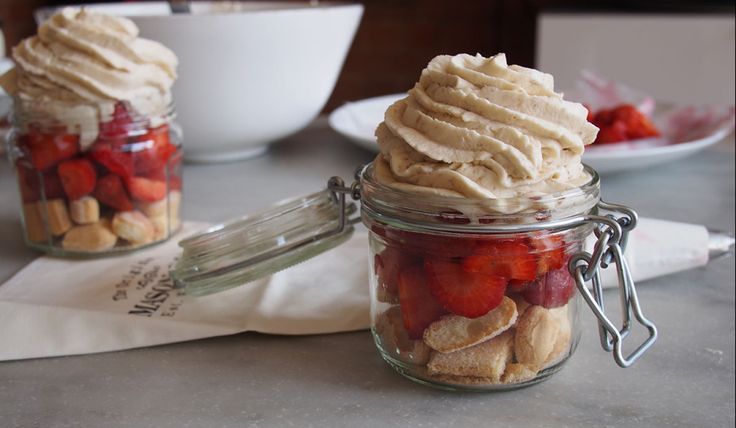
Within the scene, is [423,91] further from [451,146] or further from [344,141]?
[344,141]

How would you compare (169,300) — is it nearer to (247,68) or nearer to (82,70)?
(82,70)

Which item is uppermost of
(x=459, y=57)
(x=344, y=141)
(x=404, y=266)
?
(x=459, y=57)

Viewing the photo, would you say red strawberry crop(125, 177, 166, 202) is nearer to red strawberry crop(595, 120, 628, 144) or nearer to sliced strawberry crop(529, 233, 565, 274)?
sliced strawberry crop(529, 233, 565, 274)

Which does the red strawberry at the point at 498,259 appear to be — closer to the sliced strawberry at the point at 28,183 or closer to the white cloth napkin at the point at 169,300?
the white cloth napkin at the point at 169,300

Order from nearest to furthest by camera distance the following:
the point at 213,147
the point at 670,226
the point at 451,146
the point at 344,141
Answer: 1. the point at 451,146
2. the point at 670,226
3. the point at 213,147
4. the point at 344,141

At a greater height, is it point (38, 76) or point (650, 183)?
point (38, 76)

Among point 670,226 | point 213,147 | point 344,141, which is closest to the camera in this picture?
point 670,226

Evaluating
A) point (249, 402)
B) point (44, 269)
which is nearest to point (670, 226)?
point (249, 402)
